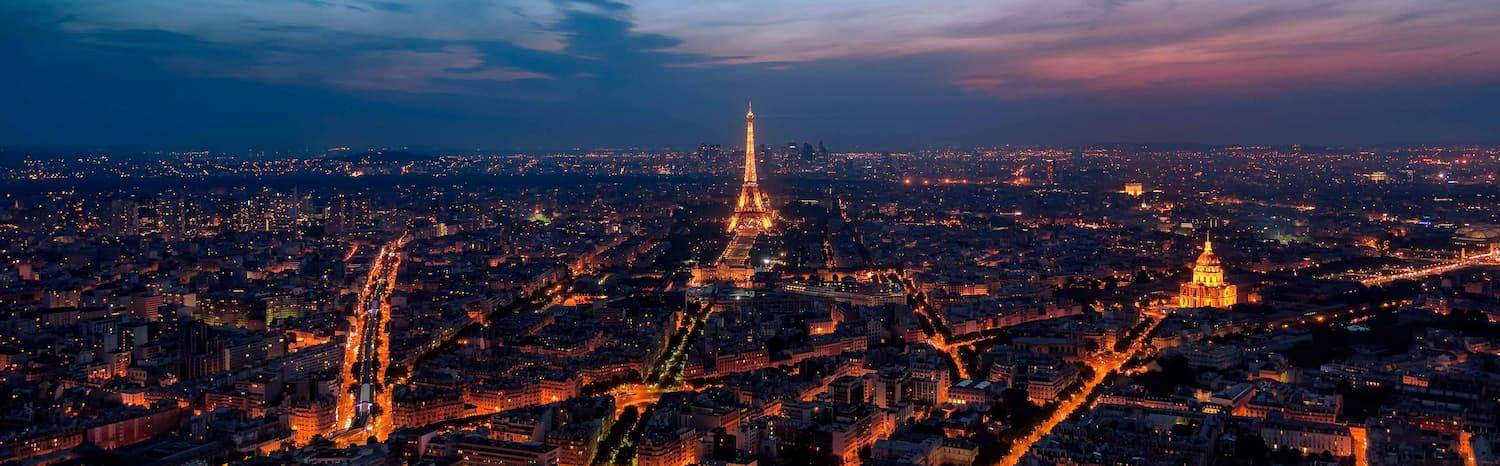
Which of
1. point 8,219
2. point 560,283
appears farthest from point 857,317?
point 8,219

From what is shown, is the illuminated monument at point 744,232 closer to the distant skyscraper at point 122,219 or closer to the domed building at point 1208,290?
the domed building at point 1208,290

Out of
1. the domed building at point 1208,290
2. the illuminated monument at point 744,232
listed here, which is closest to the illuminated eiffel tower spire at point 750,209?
the illuminated monument at point 744,232

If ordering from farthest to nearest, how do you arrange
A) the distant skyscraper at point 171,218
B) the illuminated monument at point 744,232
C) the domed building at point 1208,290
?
1. the distant skyscraper at point 171,218
2. the illuminated monument at point 744,232
3. the domed building at point 1208,290

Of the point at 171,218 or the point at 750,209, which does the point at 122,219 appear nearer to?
the point at 171,218

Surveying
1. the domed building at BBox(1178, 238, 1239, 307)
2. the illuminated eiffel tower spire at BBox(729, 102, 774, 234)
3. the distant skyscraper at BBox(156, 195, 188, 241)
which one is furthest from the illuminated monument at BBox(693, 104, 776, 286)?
the distant skyscraper at BBox(156, 195, 188, 241)

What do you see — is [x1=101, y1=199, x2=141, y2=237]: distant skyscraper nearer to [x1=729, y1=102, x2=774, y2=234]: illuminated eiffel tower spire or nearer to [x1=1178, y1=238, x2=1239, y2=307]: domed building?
[x1=729, y1=102, x2=774, y2=234]: illuminated eiffel tower spire

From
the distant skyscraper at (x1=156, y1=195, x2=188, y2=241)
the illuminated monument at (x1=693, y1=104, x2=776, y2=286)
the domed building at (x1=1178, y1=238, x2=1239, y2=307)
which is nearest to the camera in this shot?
the domed building at (x1=1178, y1=238, x2=1239, y2=307)

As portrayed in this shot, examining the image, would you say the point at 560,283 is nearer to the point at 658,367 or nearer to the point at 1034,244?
the point at 658,367
